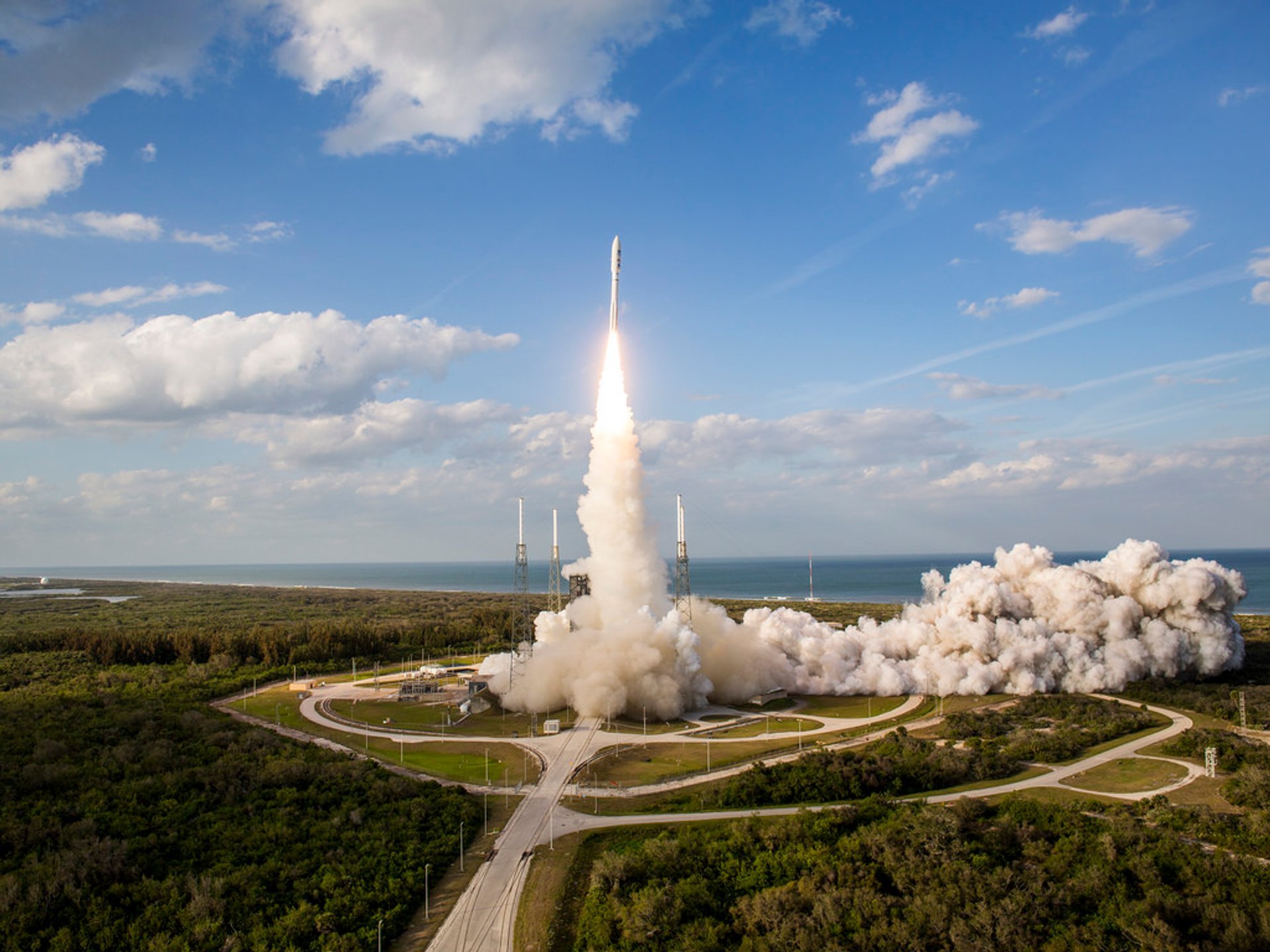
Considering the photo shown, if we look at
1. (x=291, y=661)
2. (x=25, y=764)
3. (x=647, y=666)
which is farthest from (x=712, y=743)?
(x=291, y=661)

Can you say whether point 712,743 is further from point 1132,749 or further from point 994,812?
point 1132,749

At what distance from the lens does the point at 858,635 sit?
206 ft

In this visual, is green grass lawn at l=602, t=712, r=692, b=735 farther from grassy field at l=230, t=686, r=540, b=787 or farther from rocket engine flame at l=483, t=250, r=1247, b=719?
grassy field at l=230, t=686, r=540, b=787

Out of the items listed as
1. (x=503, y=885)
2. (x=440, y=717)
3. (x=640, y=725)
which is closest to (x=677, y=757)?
(x=640, y=725)

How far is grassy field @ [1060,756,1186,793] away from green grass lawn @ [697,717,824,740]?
15245 mm

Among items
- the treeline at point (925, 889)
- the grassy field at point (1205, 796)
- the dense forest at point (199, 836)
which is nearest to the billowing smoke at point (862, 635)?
the dense forest at point (199, 836)

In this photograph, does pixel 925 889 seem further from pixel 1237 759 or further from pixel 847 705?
pixel 847 705

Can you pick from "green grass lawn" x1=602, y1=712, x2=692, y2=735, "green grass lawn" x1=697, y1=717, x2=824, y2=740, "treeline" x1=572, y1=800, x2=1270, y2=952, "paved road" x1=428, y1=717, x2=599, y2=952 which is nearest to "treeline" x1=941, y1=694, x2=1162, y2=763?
"green grass lawn" x1=697, y1=717, x2=824, y2=740

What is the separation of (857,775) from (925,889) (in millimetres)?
11774

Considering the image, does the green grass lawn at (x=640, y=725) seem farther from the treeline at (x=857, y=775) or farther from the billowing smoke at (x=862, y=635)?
the treeline at (x=857, y=775)

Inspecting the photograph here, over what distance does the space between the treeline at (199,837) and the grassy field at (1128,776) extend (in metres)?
27.9

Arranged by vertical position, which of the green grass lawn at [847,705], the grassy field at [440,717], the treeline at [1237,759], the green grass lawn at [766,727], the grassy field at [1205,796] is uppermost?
the treeline at [1237,759]

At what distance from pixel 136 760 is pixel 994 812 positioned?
1565 inches

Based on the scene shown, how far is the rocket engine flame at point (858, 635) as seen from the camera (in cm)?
5103
